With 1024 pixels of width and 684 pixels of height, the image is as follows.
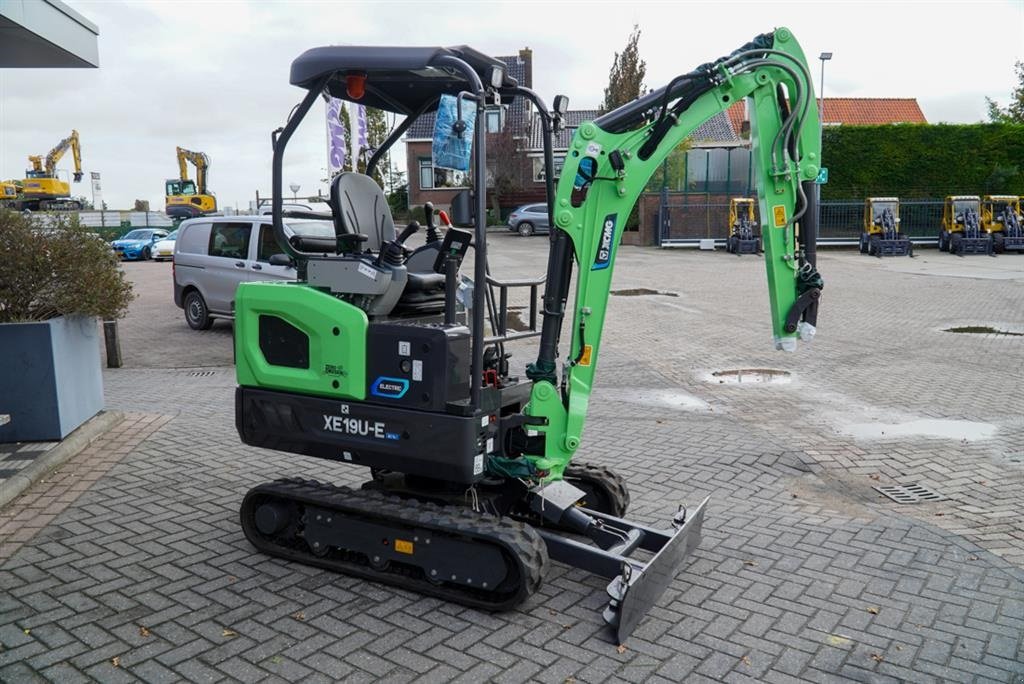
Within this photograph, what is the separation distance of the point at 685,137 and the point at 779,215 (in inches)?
26.7

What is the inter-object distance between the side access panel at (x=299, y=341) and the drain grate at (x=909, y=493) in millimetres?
4141

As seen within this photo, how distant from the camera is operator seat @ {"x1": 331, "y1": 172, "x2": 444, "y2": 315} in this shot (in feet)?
16.2

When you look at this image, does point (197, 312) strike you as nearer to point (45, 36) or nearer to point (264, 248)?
point (264, 248)

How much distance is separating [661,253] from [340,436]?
84.1 feet

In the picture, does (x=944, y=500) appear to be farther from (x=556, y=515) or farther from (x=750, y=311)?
(x=750, y=311)

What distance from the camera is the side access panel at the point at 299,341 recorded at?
4660 millimetres

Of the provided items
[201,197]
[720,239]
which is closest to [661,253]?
[720,239]

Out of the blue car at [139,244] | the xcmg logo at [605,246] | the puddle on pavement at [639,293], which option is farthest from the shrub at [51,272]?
the blue car at [139,244]

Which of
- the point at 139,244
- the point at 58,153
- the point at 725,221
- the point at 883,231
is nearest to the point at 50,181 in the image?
the point at 58,153

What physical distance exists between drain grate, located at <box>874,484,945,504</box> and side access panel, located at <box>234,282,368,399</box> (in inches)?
163

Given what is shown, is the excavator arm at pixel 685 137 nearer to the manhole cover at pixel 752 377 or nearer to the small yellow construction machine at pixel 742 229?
the manhole cover at pixel 752 377

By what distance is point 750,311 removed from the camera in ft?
52.9

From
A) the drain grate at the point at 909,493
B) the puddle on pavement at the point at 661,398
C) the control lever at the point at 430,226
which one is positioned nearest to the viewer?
the control lever at the point at 430,226

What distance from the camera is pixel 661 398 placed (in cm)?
953
